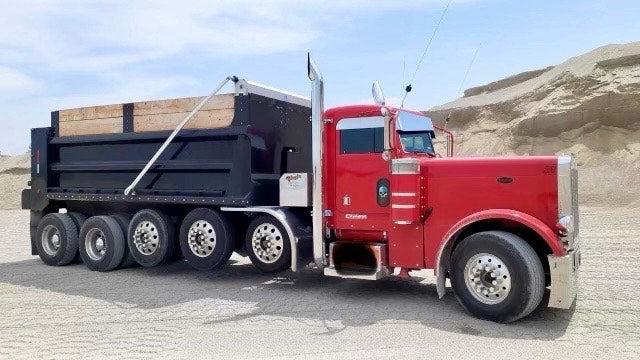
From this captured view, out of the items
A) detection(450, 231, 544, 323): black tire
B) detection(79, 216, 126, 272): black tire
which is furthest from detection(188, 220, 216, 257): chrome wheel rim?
detection(450, 231, 544, 323): black tire

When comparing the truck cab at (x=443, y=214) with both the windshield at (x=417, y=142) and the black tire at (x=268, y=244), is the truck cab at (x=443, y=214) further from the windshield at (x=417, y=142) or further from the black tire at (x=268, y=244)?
the black tire at (x=268, y=244)

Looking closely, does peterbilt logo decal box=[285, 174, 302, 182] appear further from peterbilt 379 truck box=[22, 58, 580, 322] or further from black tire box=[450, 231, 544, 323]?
black tire box=[450, 231, 544, 323]

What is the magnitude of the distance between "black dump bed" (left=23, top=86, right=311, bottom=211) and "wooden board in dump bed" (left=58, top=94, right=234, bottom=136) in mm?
117

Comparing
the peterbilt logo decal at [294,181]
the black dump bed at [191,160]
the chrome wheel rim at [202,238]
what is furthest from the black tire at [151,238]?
the peterbilt logo decal at [294,181]

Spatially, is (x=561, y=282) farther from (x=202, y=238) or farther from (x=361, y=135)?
(x=202, y=238)

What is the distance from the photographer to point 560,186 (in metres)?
6.05

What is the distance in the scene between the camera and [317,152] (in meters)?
7.20

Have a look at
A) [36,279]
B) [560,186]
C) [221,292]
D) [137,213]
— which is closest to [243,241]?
[221,292]

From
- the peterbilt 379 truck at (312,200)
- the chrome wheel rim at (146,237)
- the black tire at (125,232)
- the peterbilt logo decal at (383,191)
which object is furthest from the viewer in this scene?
the black tire at (125,232)

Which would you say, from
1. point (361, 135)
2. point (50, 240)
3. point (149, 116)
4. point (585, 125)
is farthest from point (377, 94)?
point (585, 125)

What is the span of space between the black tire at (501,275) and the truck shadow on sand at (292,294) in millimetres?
169

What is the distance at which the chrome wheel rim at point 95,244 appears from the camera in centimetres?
947

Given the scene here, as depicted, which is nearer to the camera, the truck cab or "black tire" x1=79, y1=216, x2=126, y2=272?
the truck cab

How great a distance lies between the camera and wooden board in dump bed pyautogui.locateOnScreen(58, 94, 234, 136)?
27.5 feet
